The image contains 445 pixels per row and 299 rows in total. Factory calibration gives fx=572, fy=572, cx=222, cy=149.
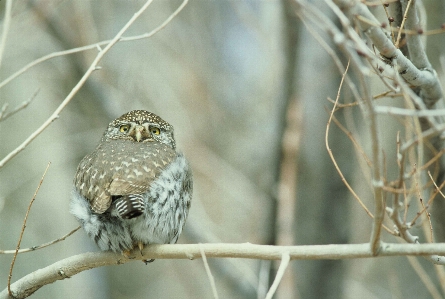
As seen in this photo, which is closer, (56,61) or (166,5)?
(56,61)

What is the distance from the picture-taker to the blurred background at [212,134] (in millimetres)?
6215

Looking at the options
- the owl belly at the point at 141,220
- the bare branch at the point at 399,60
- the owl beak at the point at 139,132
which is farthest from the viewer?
the owl beak at the point at 139,132

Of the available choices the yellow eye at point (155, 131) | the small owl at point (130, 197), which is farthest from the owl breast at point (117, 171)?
the yellow eye at point (155, 131)

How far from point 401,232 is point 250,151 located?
7.34 m

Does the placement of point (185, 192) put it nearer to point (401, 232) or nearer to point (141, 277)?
point (401, 232)

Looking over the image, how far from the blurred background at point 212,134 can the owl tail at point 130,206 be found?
2.99 meters

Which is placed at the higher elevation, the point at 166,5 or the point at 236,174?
the point at 166,5

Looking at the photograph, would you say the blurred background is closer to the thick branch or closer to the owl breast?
the owl breast

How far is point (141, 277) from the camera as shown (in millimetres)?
11828

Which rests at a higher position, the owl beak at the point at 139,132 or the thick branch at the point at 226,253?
the owl beak at the point at 139,132

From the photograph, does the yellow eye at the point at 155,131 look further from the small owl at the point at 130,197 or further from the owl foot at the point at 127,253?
the owl foot at the point at 127,253

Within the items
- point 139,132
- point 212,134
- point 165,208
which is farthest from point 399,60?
point 212,134

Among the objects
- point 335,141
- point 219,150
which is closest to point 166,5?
point 219,150

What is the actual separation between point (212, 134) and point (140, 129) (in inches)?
206
